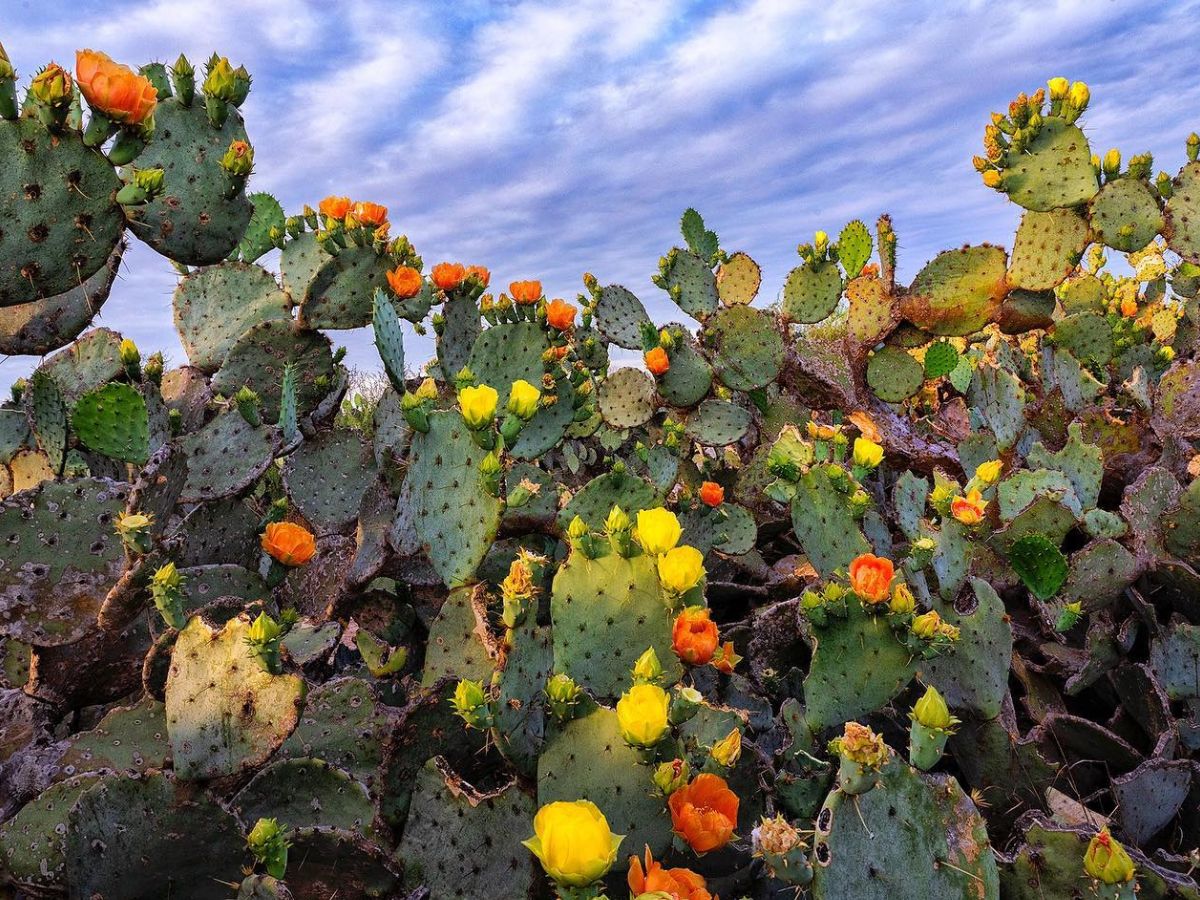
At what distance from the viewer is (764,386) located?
11.8 ft

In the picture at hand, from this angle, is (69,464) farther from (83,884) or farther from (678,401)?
(678,401)

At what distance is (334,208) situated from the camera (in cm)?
253

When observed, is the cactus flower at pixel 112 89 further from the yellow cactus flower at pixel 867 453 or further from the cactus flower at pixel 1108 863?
the cactus flower at pixel 1108 863

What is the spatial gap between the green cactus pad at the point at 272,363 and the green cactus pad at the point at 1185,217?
3768 mm

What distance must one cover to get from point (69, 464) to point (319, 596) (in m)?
0.82

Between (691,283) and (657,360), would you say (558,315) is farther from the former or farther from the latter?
(691,283)

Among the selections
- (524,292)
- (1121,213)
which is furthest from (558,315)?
(1121,213)

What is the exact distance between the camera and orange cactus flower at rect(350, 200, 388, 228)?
96.7 inches

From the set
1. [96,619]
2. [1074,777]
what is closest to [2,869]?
[96,619]

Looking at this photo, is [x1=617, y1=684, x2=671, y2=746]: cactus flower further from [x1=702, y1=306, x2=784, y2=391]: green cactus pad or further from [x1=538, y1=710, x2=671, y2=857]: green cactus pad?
[x1=702, y1=306, x2=784, y2=391]: green cactus pad

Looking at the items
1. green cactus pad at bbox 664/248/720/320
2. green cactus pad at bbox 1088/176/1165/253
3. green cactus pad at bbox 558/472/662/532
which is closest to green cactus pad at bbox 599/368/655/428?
green cactus pad at bbox 664/248/720/320

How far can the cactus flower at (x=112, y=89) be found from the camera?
1461mm

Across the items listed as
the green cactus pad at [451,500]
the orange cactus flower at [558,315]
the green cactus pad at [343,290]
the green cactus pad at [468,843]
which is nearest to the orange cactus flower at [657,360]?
the orange cactus flower at [558,315]

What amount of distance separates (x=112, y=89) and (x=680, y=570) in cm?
136
